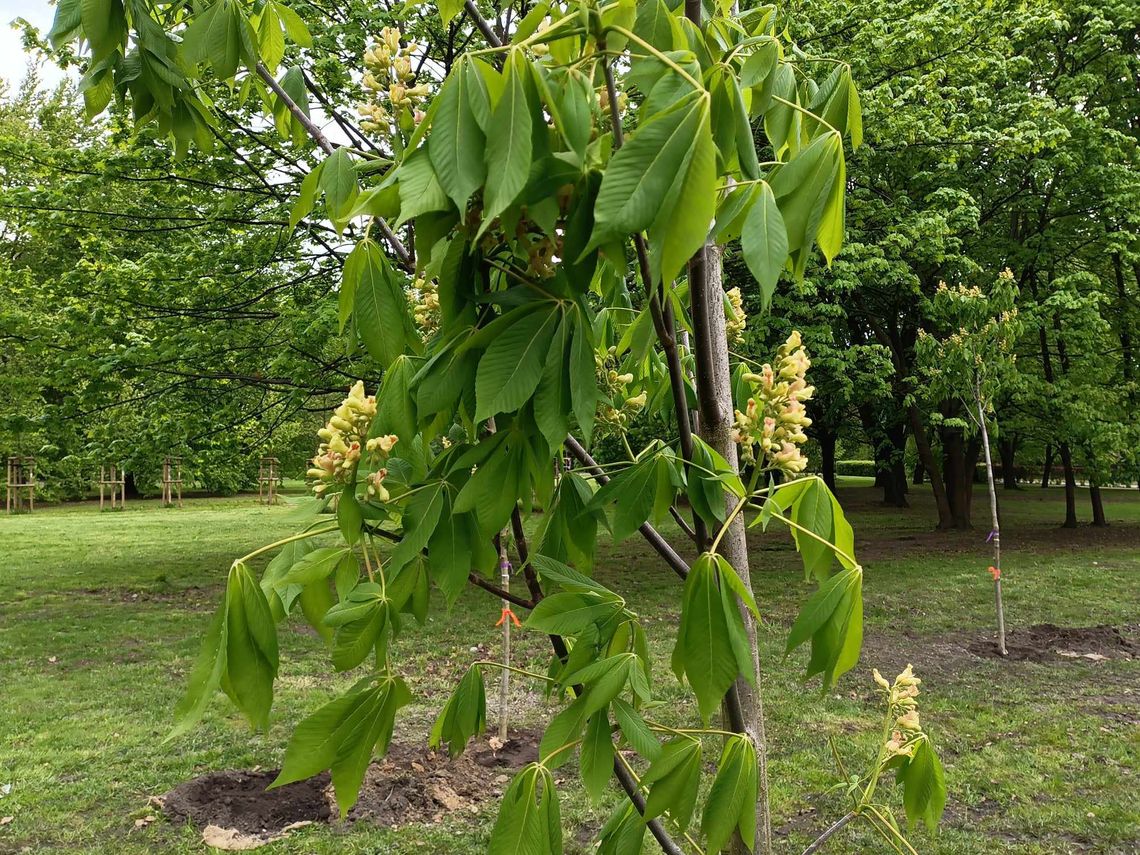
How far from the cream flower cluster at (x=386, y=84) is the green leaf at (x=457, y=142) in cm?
51

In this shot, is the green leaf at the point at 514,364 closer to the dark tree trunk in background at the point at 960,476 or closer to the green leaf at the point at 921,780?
the green leaf at the point at 921,780

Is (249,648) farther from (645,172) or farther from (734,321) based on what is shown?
(734,321)

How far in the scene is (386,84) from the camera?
1.48 metres

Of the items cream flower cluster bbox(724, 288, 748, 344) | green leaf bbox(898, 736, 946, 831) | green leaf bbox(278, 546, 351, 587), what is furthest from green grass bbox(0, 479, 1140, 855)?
green leaf bbox(898, 736, 946, 831)

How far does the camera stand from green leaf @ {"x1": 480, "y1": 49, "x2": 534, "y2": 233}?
82 cm

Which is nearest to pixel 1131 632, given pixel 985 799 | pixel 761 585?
pixel 761 585

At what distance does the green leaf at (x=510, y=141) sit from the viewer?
2.68 ft

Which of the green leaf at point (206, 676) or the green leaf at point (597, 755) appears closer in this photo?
the green leaf at point (206, 676)

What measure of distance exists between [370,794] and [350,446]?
155 inches

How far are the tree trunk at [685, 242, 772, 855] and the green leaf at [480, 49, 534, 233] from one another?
0.45 meters

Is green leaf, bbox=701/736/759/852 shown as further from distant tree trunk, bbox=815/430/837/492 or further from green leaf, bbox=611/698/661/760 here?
distant tree trunk, bbox=815/430/837/492

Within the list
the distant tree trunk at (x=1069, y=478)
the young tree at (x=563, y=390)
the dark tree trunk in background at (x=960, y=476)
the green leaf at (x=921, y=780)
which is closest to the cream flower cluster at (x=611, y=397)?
the young tree at (x=563, y=390)

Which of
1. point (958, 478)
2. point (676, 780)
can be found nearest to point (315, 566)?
point (676, 780)

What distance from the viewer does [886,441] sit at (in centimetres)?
1678
